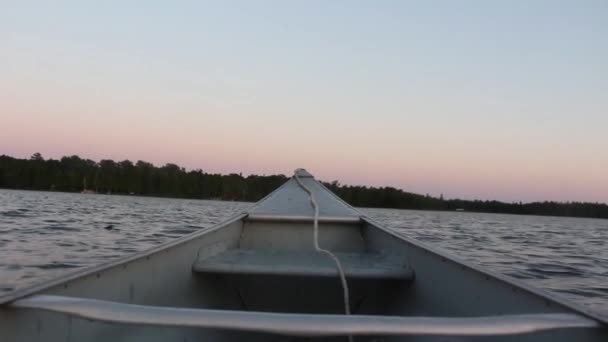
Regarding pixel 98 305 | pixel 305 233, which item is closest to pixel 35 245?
pixel 305 233

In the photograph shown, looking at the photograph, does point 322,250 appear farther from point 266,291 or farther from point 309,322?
point 309,322

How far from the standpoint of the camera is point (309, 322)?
1409 millimetres

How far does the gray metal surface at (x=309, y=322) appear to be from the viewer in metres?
1.38

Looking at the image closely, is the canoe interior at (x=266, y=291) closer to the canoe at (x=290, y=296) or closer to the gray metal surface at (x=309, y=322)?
the canoe at (x=290, y=296)

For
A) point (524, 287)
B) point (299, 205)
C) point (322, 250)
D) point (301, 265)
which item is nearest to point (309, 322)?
point (524, 287)

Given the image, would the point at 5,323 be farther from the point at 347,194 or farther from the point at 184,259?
the point at 347,194

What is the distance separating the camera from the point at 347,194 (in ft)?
225

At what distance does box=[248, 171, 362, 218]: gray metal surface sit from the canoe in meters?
0.07

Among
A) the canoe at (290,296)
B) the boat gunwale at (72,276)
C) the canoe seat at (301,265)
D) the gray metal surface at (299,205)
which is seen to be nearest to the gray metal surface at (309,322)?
the canoe at (290,296)

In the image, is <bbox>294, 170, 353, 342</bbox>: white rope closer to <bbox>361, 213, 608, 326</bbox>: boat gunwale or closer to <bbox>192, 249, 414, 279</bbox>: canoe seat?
<bbox>192, 249, 414, 279</bbox>: canoe seat

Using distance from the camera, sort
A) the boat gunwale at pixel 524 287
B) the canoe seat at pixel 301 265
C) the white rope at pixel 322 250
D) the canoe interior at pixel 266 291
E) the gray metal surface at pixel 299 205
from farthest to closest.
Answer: the gray metal surface at pixel 299 205
the canoe seat at pixel 301 265
the white rope at pixel 322 250
the canoe interior at pixel 266 291
the boat gunwale at pixel 524 287

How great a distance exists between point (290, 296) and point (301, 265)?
1.66 ft

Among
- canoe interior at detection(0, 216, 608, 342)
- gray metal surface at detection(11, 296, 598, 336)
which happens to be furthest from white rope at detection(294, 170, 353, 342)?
gray metal surface at detection(11, 296, 598, 336)

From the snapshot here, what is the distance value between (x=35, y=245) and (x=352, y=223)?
22.6 ft
